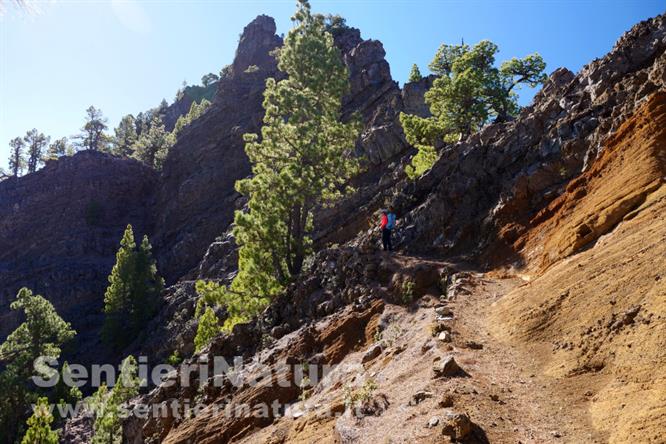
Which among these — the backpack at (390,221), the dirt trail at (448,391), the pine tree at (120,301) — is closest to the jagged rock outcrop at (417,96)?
the backpack at (390,221)

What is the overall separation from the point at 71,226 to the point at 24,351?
39774mm

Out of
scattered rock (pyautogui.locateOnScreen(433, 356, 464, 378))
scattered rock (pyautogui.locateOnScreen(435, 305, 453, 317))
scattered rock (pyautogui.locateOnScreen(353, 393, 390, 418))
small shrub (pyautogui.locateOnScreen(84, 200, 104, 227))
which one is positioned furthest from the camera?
small shrub (pyautogui.locateOnScreen(84, 200, 104, 227))

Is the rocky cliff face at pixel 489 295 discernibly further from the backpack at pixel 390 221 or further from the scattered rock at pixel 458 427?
the backpack at pixel 390 221

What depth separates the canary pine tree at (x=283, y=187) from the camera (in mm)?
22234

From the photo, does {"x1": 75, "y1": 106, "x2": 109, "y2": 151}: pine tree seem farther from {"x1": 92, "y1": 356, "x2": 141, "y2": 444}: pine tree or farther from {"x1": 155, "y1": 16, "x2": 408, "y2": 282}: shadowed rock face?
{"x1": 92, "y1": 356, "x2": 141, "y2": 444}: pine tree

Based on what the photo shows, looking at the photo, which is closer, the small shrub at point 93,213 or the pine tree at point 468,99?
the pine tree at point 468,99

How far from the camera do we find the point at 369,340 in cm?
1373

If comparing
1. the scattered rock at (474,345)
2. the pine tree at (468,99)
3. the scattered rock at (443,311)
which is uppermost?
the pine tree at (468,99)

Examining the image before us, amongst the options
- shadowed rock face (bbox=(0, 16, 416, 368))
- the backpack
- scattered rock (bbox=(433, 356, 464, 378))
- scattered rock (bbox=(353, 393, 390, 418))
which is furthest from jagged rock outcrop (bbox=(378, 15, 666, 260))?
shadowed rock face (bbox=(0, 16, 416, 368))

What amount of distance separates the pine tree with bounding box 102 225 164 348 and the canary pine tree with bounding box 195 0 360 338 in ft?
114

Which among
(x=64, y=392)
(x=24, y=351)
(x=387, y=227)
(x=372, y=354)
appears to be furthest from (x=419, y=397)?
(x=24, y=351)

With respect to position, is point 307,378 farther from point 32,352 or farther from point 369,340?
point 32,352

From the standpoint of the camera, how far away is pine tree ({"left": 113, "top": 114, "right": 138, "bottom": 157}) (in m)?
97.4

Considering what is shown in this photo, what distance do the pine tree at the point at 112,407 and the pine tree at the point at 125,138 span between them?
7332 cm
